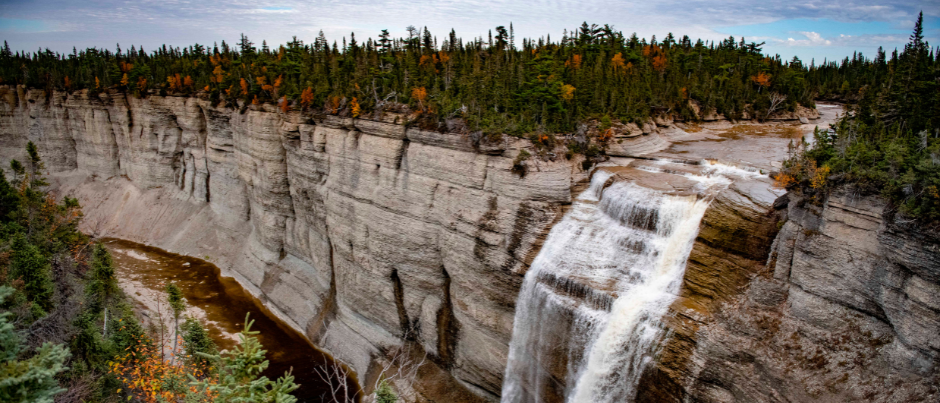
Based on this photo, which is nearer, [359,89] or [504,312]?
[504,312]

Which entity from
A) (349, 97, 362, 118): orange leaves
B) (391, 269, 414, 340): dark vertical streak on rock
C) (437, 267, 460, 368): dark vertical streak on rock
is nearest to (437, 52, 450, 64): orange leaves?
(349, 97, 362, 118): orange leaves

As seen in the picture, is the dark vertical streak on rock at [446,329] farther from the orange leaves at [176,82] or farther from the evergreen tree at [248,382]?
the orange leaves at [176,82]

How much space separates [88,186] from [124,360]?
153 ft

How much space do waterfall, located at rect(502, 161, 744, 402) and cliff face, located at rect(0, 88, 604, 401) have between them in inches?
54.8

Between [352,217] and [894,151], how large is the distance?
87.8 ft

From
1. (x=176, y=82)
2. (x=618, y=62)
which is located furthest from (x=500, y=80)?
(x=176, y=82)

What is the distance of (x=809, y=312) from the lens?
57.6 feet

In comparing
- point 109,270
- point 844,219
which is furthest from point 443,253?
point 109,270

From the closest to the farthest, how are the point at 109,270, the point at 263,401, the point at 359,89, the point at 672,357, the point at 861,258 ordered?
the point at 263,401 < the point at 861,258 < the point at 672,357 < the point at 109,270 < the point at 359,89

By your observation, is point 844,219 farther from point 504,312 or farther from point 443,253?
point 443,253

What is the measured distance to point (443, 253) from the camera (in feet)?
94.1

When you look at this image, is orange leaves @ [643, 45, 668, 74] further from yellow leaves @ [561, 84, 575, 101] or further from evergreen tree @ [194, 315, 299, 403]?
evergreen tree @ [194, 315, 299, 403]

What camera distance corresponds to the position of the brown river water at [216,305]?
32991 mm

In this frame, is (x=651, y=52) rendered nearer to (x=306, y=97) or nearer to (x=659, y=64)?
(x=659, y=64)
